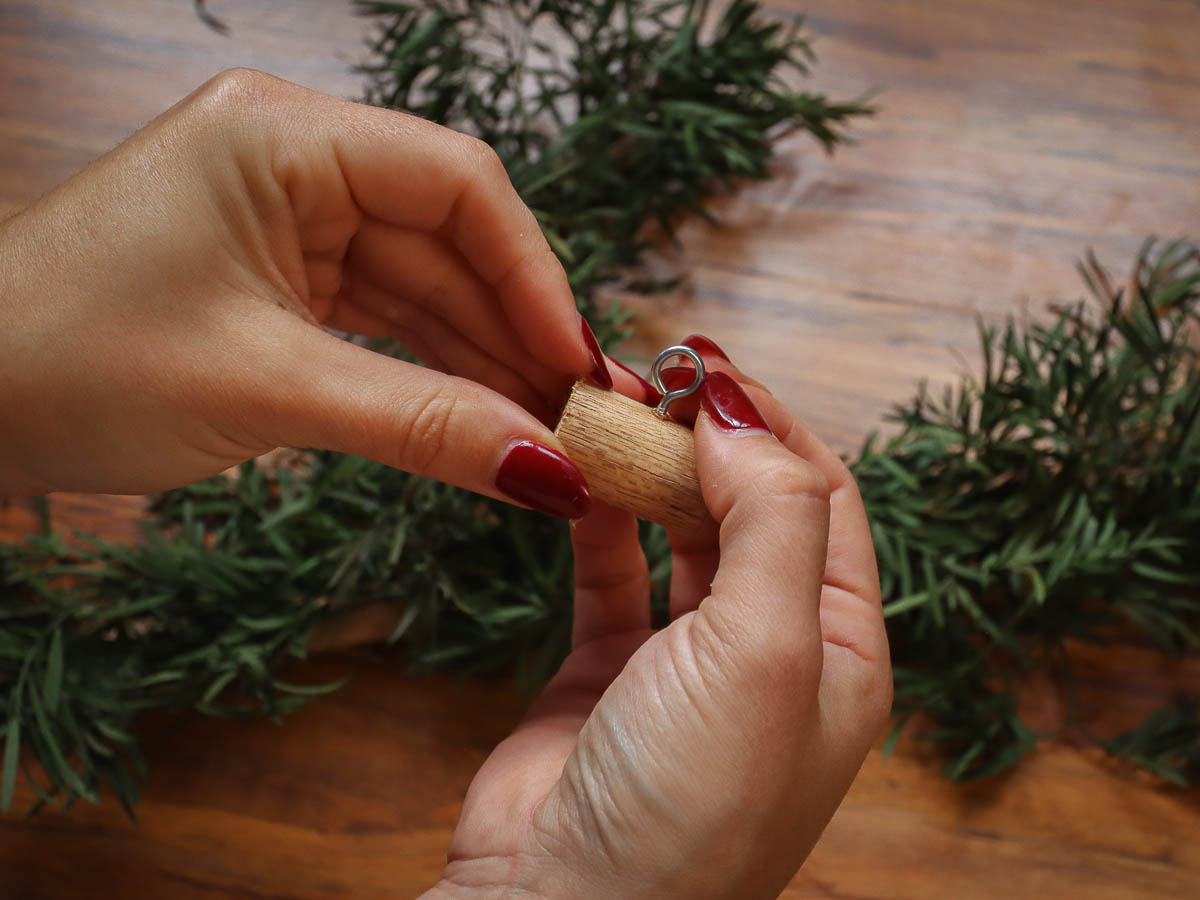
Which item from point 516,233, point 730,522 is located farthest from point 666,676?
point 516,233

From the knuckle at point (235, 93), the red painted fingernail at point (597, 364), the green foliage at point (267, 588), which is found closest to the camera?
the knuckle at point (235, 93)

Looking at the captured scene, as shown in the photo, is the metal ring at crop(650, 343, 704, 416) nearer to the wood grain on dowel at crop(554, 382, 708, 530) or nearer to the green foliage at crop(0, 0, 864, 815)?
the wood grain on dowel at crop(554, 382, 708, 530)

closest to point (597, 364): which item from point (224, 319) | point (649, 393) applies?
point (649, 393)

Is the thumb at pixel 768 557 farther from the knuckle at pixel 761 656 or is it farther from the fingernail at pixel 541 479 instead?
the fingernail at pixel 541 479

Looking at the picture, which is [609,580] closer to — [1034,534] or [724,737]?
[724,737]

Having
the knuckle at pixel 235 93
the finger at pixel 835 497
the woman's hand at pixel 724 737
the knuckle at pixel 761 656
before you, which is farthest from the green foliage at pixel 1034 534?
the knuckle at pixel 235 93

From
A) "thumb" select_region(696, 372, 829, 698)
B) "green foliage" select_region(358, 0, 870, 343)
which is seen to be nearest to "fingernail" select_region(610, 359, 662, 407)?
"thumb" select_region(696, 372, 829, 698)
